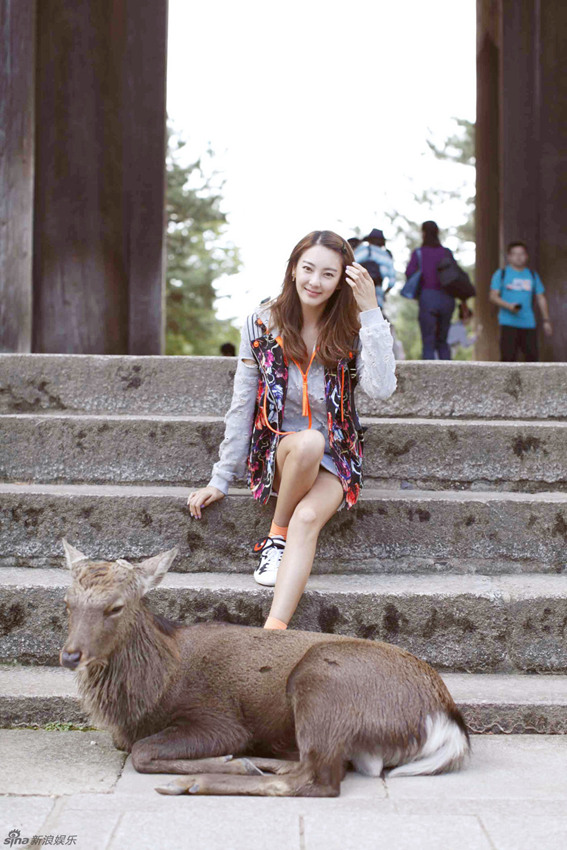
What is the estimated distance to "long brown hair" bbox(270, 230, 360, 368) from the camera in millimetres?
3988

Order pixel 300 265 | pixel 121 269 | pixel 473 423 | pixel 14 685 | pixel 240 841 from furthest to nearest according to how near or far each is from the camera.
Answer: pixel 121 269 → pixel 473 423 → pixel 300 265 → pixel 14 685 → pixel 240 841

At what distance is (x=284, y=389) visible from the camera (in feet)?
13.3

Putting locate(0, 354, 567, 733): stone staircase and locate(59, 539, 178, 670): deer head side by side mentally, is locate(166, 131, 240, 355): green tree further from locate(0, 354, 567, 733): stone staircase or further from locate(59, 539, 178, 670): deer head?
locate(59, 539, 178, 670): deer head

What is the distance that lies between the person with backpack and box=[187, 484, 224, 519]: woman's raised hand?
4.95 metres

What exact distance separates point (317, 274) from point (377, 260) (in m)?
4.95

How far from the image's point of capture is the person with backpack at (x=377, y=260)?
8.70 meters

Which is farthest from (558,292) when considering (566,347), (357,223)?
(357,223)

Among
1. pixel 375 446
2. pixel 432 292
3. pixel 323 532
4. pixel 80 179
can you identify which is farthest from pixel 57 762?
pixel 432 292

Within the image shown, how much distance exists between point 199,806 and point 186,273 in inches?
1002

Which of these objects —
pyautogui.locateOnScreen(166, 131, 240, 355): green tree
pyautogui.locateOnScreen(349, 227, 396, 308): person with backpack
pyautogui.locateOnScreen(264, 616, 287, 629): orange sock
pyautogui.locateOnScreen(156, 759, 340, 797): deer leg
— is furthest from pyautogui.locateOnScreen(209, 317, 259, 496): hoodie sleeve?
pyautogui.locateOnScreen(166, 131, 240, 355): green tree

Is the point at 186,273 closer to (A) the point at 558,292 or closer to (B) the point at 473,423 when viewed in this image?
(A) the point at 558,292

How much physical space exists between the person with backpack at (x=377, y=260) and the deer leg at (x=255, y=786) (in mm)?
6313

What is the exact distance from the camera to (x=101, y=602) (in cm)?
291

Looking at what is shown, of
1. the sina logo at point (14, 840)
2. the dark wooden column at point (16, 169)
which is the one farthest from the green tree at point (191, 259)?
the sina logo at point (14, 840)
